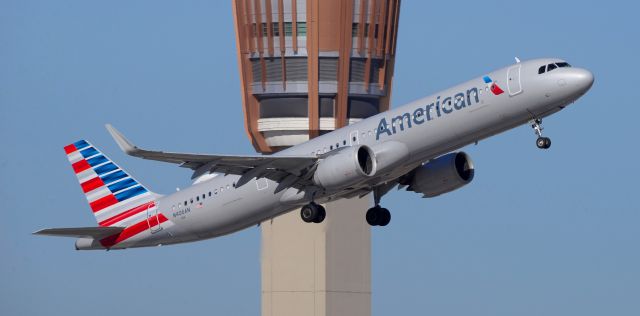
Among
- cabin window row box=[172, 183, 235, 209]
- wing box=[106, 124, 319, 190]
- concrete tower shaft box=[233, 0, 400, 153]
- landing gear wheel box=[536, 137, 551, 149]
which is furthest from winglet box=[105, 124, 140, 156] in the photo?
concrete tower shaft box=[233, 0, 400, 153]

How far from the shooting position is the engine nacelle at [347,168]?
272ft

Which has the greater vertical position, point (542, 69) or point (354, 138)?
point (542, 69)

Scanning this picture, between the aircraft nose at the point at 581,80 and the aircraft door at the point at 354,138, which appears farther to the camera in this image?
the aircraft door at the point at 354,138

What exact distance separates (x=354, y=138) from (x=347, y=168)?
9.06 ft

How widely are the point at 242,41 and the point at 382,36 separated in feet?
32.1

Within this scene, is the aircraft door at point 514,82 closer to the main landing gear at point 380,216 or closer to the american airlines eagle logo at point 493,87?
the american airlines eagle logo at point 493,87

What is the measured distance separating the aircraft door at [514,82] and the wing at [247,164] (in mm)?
9837

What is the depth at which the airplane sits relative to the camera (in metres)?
81.2

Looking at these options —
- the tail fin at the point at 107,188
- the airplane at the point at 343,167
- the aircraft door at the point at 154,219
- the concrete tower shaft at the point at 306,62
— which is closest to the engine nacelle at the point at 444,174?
the airplane at the point at 343,167

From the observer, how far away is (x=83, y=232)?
9188 cm

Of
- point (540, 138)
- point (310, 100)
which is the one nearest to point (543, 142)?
point (540, 138)

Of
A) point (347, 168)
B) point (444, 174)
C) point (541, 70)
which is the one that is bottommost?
point (347, 168)

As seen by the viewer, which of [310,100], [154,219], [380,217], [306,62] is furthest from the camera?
[306,62]

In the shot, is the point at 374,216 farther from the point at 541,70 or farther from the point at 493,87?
the point at 541,70
